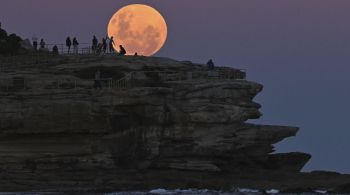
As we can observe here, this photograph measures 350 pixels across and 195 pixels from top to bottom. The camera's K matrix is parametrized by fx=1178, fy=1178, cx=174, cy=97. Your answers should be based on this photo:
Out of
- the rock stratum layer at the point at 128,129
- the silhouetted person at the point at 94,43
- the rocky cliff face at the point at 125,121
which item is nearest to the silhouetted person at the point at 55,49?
the silhouetted person at the point at 94,43

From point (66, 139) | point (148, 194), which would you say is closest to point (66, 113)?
point (66, 139)

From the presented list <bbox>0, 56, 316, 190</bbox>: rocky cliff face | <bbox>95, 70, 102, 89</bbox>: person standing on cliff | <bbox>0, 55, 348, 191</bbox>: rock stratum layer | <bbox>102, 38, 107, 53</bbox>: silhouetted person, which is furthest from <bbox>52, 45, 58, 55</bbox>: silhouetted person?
<bbox>95, 70, 102, 89</bbox>: person standing on cliff

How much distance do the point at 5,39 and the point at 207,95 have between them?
1081 inches

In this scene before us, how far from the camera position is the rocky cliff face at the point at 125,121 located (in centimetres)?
9025

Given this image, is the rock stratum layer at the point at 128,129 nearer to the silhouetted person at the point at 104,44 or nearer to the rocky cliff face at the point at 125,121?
the rocky cliff face at the point at 125,121

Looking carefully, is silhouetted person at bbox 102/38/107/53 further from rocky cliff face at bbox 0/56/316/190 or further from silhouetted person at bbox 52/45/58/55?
rocky cliff face at bbox 0/56/316/190

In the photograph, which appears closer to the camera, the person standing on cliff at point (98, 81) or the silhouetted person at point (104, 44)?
the person standing on cliff at point (98, 81)

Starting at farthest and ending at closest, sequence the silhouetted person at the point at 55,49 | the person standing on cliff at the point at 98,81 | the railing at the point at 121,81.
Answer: the silhouetted person at the point at 55,49, the person standing on cliff at the point at 98,81, the railing at the point at 121,81

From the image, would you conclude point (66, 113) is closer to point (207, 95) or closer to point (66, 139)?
point (66, 139)

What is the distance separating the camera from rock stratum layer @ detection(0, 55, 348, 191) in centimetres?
9019

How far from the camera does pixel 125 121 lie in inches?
3656

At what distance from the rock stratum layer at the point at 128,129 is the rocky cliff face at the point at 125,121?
8cm

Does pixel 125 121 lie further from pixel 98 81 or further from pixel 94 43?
pixel 94 43

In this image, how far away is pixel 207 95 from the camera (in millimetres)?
95188
